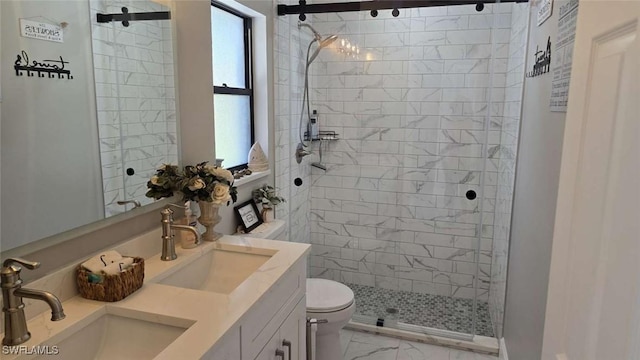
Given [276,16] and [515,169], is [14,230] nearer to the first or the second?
[276,16]

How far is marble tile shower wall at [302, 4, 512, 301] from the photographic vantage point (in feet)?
10.4

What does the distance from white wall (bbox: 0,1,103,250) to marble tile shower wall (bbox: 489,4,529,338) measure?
2.19 metres

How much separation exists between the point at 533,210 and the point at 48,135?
191cm

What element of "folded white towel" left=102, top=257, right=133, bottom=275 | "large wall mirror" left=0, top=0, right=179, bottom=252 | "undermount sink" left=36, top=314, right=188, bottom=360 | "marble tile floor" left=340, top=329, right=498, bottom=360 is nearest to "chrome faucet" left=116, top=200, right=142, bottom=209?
"large wall mirror" left=0, top=0, right=179, bottom=252

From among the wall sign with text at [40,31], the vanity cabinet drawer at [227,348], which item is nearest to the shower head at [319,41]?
the wall sign with text at [40,31]

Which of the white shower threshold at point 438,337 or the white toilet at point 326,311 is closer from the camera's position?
the white toilet at point 326,311

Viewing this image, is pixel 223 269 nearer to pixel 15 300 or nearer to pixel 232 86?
pixel 15 300

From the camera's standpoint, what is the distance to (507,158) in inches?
110

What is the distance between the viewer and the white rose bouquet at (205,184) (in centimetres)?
173

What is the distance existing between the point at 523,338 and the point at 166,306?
1.65m

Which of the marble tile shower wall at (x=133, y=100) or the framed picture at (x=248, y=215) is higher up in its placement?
the marble tile shower wall at (x=133, y=100)

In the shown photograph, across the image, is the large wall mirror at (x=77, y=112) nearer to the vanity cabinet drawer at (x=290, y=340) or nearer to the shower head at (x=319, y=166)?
the vanity cabinet drawer at (x=290, y=340)

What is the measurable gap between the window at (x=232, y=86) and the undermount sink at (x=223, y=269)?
2.85ft

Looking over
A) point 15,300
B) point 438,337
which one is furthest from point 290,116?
point 15,300
